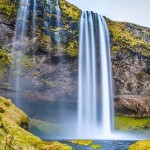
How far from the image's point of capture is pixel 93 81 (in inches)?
2857

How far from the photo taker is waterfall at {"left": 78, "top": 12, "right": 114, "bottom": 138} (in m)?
70.9

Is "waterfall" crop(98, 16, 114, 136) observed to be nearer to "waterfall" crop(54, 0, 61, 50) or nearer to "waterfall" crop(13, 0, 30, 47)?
"waterfall" crop(54, 0, 61, 50)

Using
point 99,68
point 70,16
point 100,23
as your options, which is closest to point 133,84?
point 99,68

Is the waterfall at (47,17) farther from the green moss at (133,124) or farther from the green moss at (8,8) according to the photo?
the green moss at (133,124)

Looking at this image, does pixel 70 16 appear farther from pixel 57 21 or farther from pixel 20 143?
pixel 20 143

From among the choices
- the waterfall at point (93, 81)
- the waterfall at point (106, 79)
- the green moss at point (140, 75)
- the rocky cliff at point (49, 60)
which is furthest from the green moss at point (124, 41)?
the green moss at point (140, 75)

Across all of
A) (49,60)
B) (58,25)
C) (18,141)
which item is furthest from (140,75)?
(18,141)

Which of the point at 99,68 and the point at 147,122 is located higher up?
the point at 99,68

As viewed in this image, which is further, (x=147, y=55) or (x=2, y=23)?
(x=147, y=55)

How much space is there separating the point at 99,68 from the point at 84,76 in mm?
3907

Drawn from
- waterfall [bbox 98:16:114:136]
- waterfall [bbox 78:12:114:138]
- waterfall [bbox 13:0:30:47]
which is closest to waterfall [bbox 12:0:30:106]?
waterfall [bbox 13:0:30:47]

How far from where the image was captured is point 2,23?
233ft

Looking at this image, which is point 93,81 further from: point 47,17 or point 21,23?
point 21,23

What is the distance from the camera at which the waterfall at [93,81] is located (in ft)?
233
